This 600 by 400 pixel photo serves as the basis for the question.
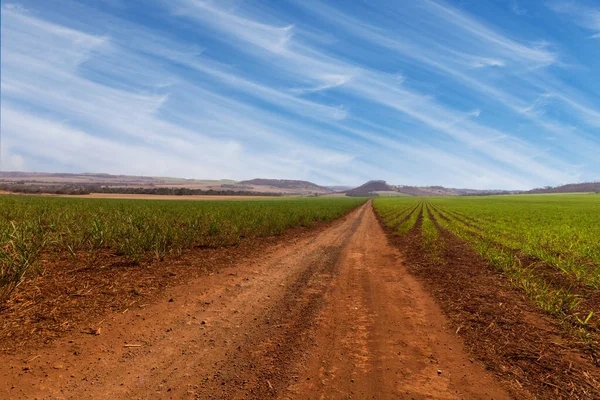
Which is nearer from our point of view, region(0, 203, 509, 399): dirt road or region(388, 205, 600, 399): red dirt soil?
region(0, 203, 509, 399): dirt road

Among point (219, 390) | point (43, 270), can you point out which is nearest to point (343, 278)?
point (219, 390)

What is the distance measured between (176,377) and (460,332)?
478 centimetres

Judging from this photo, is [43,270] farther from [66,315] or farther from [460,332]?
[460,332]

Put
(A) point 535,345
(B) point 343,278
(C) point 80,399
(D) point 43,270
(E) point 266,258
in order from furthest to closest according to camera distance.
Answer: (E) point 266,258 → (B) point 343,278 → (D) point 43,270 → (A) point 535,345 → (C) point 80,399

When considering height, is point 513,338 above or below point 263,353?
above

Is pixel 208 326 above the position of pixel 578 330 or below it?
below

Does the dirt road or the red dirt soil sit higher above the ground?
the red dirt soil

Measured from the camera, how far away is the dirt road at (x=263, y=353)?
350 cm

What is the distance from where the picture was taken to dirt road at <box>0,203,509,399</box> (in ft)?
11.5

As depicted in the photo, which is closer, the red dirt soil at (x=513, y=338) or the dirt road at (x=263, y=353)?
the dirt road at (x=263, y=353)

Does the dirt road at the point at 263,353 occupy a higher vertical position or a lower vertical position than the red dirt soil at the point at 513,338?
lower

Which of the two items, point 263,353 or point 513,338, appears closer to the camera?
point 263,353

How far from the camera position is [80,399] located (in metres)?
3.27

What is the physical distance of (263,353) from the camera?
4.33 meters
